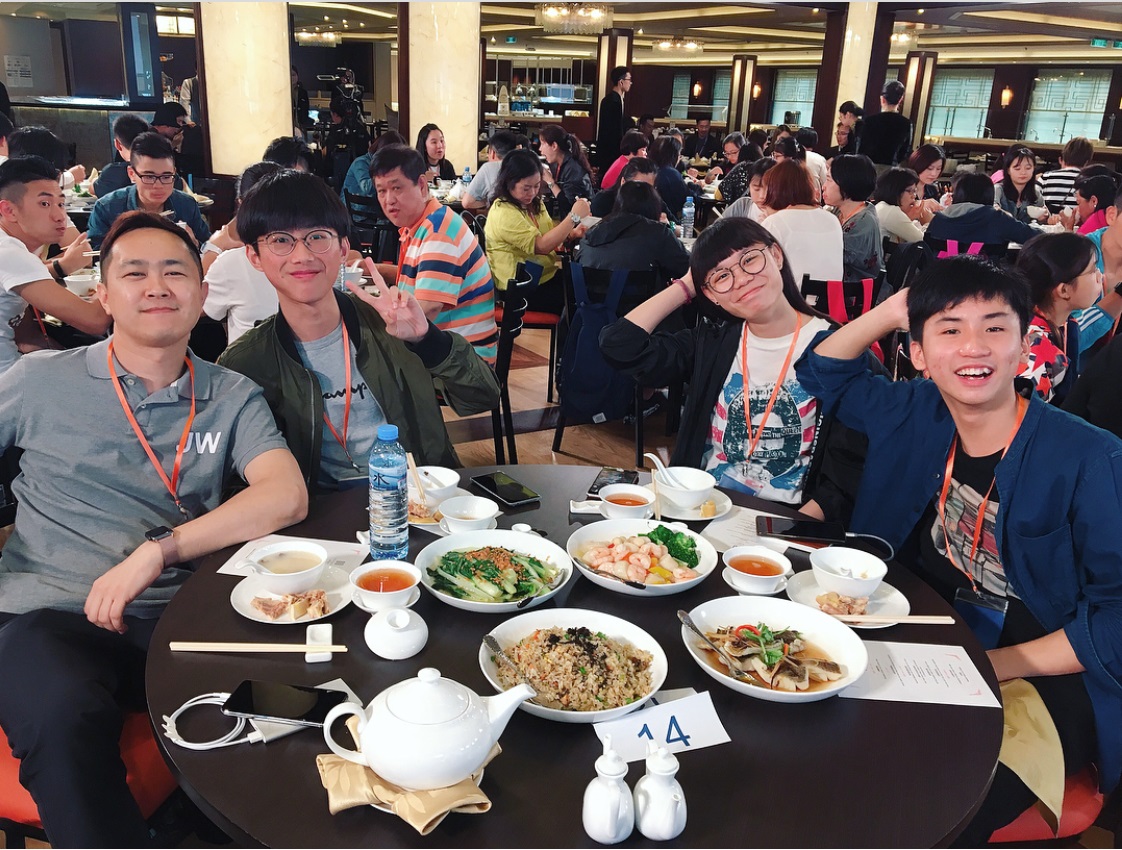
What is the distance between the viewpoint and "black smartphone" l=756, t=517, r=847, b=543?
1655 millimetres

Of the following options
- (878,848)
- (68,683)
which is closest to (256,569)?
(68,683)

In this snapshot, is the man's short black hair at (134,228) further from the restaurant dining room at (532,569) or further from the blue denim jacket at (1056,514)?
the blue denim jacket at (1056,514)

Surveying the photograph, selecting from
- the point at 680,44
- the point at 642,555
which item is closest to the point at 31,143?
the point at 642,555

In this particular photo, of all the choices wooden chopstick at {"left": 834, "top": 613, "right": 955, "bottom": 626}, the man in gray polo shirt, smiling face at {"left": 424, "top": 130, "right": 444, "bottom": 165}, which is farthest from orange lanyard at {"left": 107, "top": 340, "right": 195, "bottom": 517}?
smiling face at {"left": 424, "top": 130, "right": 444, "bottom": 165}

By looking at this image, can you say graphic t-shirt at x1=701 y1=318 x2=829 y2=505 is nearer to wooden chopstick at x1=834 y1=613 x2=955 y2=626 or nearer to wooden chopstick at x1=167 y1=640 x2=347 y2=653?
wooden chopstick at x1=834 y1=613 x2=955 y2=626

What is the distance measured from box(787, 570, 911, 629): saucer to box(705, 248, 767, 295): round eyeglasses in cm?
84

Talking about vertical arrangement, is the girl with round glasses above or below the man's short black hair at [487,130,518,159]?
below

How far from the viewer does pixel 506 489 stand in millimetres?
1833

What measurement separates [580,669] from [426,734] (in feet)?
0.98

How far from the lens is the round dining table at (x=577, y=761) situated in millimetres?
951

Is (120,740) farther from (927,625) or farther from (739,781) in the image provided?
(927,625)

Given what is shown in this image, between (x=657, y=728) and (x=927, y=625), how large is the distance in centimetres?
57

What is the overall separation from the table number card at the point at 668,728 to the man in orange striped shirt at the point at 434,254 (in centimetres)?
240

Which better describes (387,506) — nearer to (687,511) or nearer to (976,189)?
(687,511)
